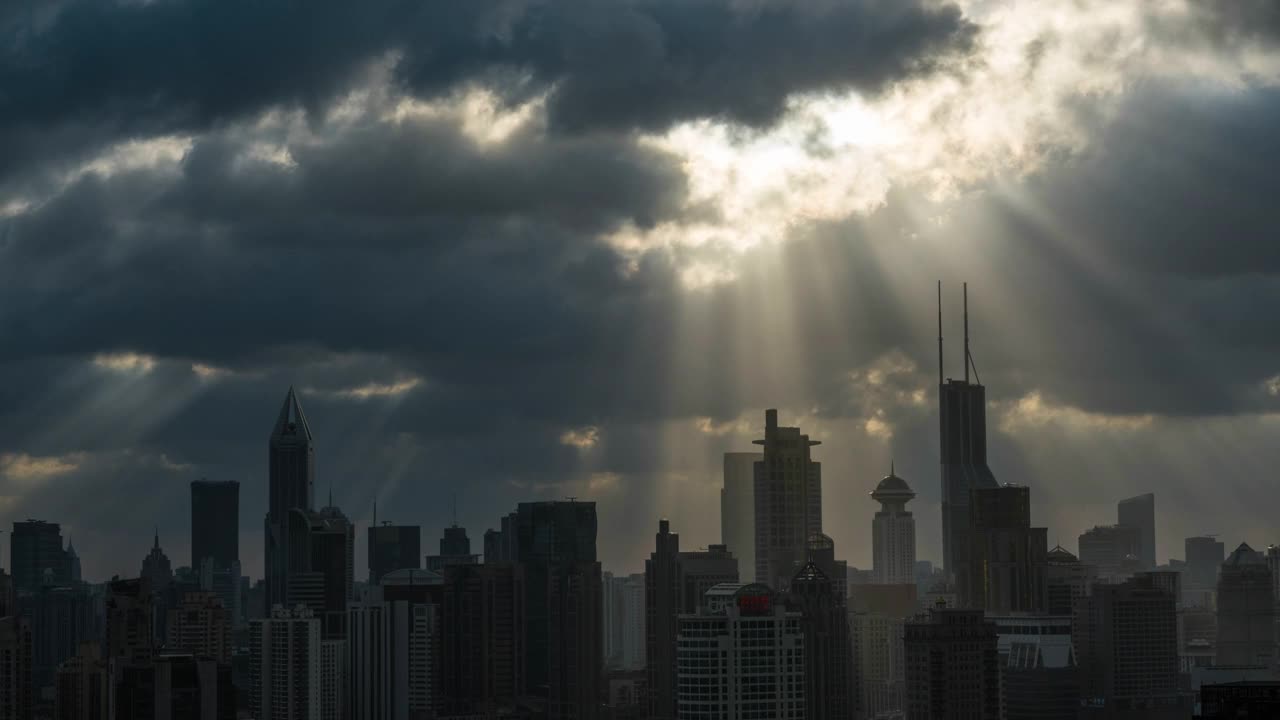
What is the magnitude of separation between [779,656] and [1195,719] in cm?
9606

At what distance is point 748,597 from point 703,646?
26.3 ft

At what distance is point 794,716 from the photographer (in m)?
192

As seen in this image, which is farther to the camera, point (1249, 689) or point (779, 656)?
point (779, 656)

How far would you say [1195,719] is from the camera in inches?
3836

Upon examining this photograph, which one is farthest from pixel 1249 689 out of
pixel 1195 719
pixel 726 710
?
pixel 726 710

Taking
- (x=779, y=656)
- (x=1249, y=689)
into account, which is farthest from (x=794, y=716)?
(x=1249, y=689)

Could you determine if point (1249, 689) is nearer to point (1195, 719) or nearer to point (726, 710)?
point (1195, 719)

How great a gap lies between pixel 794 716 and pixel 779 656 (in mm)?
5457

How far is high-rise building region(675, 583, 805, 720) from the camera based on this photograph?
18800 centimetres

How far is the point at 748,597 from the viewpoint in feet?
641

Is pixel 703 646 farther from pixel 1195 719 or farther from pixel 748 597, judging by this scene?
pixel 1195 719

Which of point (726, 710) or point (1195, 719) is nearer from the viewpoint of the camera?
point (1195, 719)

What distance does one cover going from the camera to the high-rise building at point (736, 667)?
188m

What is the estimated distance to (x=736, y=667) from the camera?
623 feet
